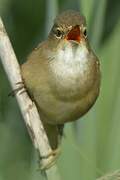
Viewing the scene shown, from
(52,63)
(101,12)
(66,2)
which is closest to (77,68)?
(52,63)

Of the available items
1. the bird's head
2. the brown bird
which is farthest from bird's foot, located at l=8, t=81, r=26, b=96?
the bird's head

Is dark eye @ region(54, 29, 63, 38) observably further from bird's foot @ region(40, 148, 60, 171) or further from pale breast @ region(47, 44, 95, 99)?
bird's foot @ region(40, 148, 60, 171)

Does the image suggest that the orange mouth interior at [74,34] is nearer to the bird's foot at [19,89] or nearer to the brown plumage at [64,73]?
the brown plumage at [64,73]

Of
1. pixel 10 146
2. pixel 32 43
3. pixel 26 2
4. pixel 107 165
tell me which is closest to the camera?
pixel 107 165

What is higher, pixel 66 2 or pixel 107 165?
pixel 66 2

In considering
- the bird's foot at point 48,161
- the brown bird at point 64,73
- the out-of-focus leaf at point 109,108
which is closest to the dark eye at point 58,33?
the brown bird at point 64,73

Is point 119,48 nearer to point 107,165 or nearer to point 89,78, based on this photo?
point 89,78
